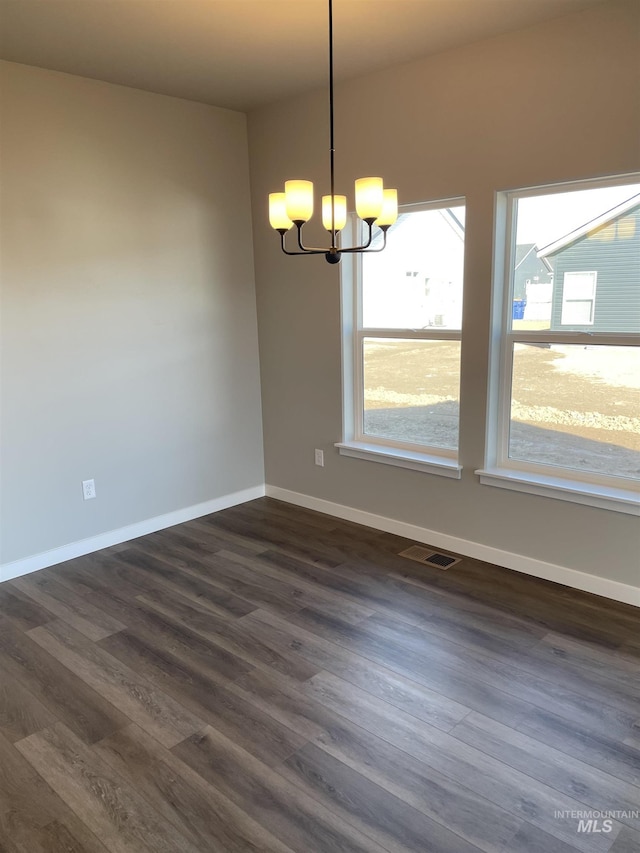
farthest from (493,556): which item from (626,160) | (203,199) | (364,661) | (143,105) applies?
(143,105)

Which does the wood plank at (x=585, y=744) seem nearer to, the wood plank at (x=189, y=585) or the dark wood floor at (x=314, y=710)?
the dark wood floor at (x=314, y=710)

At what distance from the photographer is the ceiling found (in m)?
2.50

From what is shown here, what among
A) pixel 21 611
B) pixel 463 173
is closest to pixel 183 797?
pixel 21 611

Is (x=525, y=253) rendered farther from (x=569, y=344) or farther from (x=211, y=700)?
(x=211, y=700)

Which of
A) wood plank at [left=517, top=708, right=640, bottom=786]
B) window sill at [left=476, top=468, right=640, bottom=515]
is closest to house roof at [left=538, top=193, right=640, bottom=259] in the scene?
window sill at [left=476, top=468, right=640, bottom=515]

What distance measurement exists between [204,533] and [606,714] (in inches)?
101

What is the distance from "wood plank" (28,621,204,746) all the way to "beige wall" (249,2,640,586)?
1.89 meters

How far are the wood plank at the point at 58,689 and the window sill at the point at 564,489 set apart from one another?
214 centimetres

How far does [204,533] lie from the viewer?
13.0ft

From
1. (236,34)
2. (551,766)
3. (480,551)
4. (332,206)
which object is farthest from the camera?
(480,551)

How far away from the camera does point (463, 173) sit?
10.2 feet

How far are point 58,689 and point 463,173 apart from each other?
3082mm

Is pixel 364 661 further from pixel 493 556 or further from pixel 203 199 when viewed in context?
pixel 203 199

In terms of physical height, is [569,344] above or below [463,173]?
below
